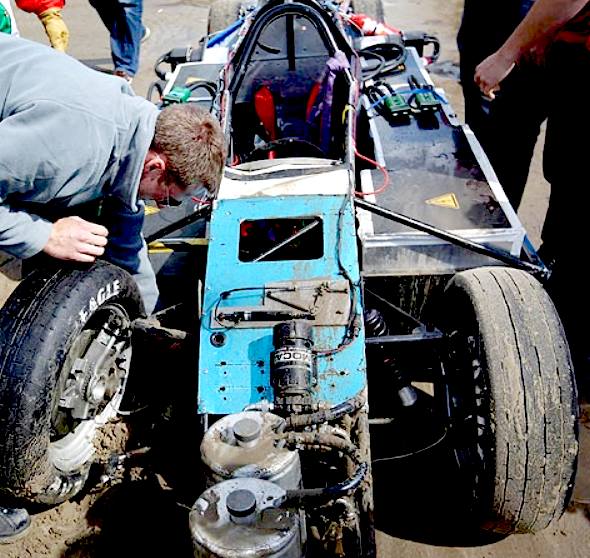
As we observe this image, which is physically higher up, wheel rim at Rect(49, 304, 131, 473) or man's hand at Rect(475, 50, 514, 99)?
man's hand at Rect(475, 50, 514, 99)

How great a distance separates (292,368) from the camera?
2.11 meters

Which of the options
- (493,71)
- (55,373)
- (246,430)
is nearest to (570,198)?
(493,71)

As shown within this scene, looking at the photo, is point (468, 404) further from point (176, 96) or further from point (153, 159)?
point (176, 96)

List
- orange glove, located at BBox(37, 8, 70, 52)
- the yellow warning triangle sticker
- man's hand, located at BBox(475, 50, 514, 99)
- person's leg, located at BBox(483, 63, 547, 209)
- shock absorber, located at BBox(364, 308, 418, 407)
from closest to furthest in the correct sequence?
shock absorber, located at BBox(364, 308, 418, 407), man's hand, located at BBox(475, 50, 514, 99), the yellow warning triangle sticker, person's leg, located at BBox(483, 63, 547, 209), orange glove, located at BBox(37, 8, 70, 52)

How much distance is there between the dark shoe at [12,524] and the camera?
257cm

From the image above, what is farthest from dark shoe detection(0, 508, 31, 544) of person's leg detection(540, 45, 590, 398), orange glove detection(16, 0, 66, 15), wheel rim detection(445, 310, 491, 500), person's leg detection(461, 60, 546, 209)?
orange glove detection(16, 0, 66, 15)

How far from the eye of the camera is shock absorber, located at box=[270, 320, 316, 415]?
2.09 metres

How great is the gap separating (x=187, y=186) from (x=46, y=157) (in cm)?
52

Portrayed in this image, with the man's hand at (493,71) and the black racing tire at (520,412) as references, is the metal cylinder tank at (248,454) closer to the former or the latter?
the black racing tire at (520,412)

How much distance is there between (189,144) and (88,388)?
1.02 metres

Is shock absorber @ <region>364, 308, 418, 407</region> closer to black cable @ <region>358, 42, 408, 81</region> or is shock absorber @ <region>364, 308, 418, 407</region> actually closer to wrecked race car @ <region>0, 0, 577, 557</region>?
wrecked race car @ <region>0, 0, 577, 557</region>

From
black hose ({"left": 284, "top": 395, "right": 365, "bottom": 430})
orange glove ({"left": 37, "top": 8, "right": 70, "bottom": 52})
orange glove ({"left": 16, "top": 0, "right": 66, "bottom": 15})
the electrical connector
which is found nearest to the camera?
black hose ({"left": 284, "top": 395, "right": 365, "bottom": 430})

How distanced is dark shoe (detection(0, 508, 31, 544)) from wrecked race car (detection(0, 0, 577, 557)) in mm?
347

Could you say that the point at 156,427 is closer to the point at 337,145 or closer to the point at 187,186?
the point at 187,186
